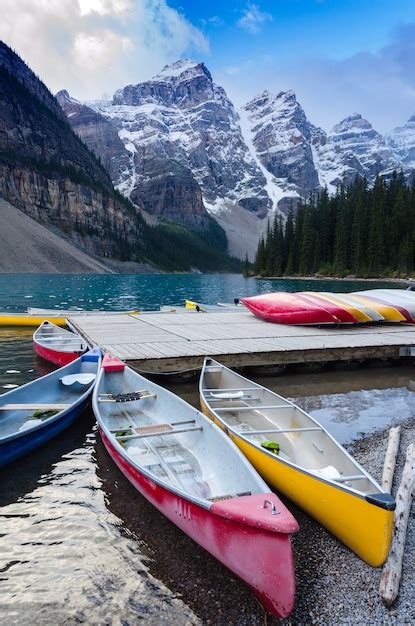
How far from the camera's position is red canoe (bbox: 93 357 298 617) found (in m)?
4.22

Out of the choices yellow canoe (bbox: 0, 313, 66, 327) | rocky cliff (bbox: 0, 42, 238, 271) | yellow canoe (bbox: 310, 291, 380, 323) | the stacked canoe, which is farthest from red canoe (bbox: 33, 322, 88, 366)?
rocky cliff (bbox: 0, 42, 238, 271)

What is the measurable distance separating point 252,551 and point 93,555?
2211 mm

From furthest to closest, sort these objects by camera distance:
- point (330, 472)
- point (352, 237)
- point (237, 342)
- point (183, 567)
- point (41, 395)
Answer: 1. point (352, 237)
2. point (237, 342)
3. point (41, 395)
4. point (330, 472)
5. point (183, 567)

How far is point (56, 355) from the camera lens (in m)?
15.1

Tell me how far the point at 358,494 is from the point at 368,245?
87860 mm

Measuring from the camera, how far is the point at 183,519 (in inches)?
207

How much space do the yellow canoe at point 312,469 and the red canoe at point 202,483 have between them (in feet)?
2.40

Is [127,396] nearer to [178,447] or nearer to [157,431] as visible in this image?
[157,431]

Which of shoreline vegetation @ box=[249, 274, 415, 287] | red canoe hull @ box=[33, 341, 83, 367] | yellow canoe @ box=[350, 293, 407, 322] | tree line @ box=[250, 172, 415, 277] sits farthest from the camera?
tree line @ box=[250, 172, 415, 277]

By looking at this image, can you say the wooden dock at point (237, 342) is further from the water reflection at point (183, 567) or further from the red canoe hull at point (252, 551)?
the red canoe hull at point (252, 551)

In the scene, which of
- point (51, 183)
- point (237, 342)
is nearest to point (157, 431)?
point (237, 342)

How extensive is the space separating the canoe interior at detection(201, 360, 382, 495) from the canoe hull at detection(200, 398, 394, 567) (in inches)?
6.8

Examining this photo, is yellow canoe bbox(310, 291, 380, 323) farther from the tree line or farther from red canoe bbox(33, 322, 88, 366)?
the tree line

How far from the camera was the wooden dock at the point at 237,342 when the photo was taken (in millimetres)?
13031
